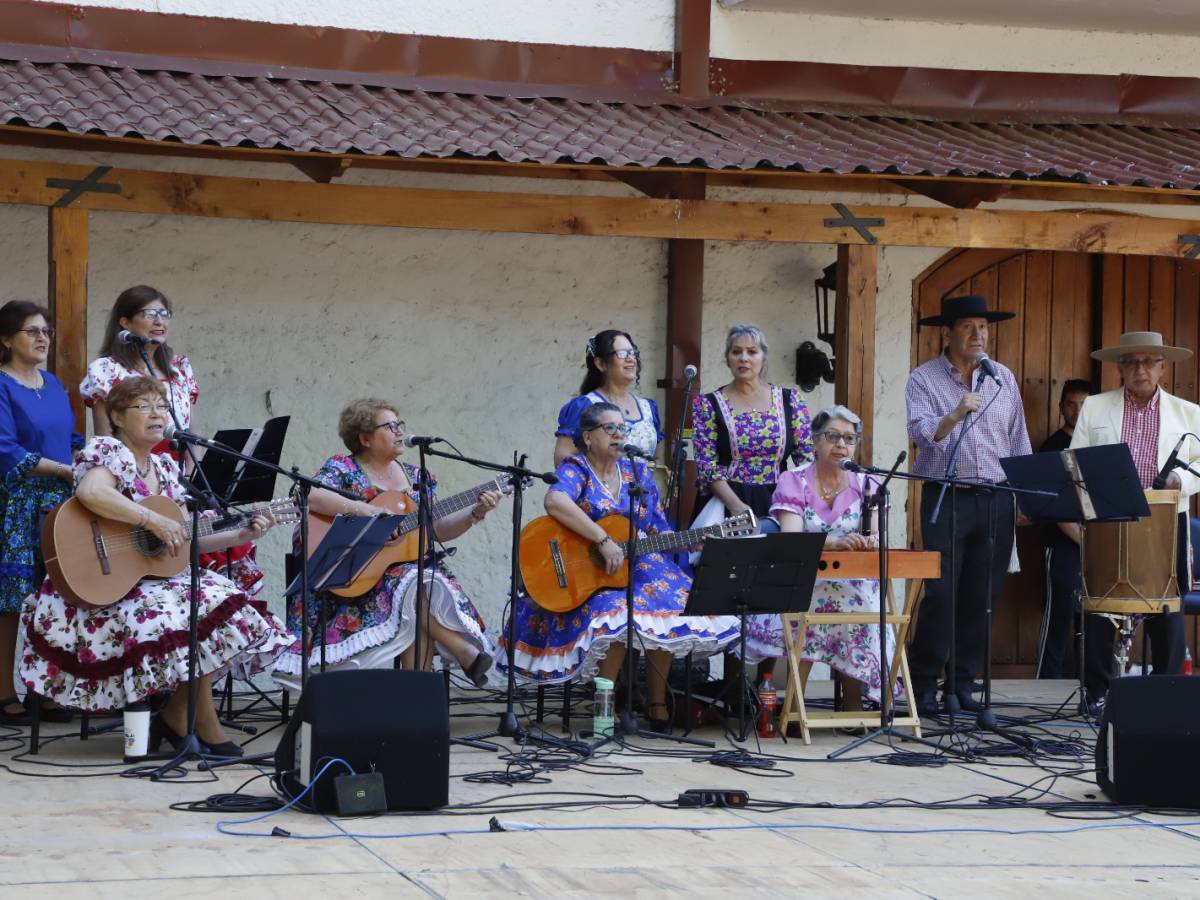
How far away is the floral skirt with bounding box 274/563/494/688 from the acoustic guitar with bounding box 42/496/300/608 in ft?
2.90

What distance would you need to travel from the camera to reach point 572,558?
7816mm

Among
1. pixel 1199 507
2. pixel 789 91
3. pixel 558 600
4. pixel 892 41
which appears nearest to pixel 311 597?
pixel 558 600

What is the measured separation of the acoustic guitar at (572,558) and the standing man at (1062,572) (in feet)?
9.89

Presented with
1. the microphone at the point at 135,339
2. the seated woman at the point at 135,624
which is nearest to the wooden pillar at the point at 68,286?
the microphone at the point at 135,339

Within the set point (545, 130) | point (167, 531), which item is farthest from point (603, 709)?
point (545, 130)

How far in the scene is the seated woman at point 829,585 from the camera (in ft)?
26.0

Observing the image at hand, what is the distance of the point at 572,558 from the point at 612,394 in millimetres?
997

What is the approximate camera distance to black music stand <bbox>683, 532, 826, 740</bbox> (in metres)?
7.14

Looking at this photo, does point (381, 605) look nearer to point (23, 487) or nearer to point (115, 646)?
point (115, 646)

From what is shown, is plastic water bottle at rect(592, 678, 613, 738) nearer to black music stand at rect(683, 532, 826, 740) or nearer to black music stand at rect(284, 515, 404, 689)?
black music stand at rect(683, 532, 826, 740)

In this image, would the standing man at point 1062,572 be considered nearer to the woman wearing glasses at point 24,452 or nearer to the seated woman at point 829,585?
the seated woman at point 829,585

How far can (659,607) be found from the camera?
775 centimetres

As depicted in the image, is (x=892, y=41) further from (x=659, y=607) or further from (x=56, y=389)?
(x=56, y=389)

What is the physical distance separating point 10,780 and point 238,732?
1380 millimetres
